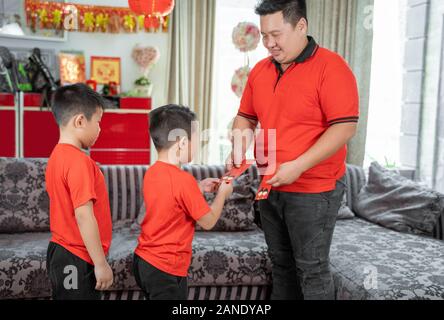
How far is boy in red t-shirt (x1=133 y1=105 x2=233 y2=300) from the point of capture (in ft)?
4.87

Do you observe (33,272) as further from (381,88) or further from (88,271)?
(381,88)

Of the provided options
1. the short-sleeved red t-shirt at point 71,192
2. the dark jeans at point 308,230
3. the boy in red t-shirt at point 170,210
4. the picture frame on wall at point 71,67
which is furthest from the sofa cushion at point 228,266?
the picture frame on wall at point 71,67

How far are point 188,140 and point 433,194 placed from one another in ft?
5.84

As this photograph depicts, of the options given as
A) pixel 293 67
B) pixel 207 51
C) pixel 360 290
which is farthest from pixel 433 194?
pixel 207 51

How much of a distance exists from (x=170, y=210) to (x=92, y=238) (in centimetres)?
24

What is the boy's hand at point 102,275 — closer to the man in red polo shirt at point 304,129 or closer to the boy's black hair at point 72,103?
the boy's black hair at point 72,103

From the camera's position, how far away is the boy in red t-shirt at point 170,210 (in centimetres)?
148

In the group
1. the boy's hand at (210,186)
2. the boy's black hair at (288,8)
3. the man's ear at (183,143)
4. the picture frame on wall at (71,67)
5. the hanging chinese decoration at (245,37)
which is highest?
the hanging chinese decoration at (245,37)

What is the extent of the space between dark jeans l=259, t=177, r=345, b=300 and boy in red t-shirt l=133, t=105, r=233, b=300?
0.85ft

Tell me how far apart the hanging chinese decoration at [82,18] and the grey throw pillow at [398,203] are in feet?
9.61

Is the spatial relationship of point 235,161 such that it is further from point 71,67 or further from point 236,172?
point 71,67

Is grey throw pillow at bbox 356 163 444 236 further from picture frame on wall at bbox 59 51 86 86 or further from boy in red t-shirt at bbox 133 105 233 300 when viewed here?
picture frame on wall at bbox 59 51 86 86

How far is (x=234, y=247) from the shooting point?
2459mm
